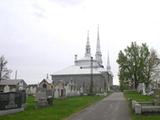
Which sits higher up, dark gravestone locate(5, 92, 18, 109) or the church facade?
the church facade

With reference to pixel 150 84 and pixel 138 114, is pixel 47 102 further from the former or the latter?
pixel 150 84

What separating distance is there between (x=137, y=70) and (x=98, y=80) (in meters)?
49.5

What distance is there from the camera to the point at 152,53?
85.4m

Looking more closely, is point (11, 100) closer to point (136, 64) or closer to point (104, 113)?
point (104, 113)

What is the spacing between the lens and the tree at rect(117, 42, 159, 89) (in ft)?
274

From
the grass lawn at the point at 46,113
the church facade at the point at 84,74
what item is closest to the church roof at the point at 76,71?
the church facade at the point at 84,74

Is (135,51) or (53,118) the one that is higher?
(135,51)

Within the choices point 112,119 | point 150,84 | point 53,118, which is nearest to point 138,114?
point 112,119

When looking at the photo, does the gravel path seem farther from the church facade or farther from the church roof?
the church roof

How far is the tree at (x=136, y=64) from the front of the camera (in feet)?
274

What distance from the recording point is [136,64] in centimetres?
8500

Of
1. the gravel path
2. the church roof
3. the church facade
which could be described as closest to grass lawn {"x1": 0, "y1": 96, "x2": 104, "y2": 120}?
the gravel path

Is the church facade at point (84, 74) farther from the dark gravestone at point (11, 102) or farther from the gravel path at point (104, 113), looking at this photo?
the dark gravestone at point (11, 102)

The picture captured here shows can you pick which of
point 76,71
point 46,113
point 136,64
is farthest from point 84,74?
point 46,113
